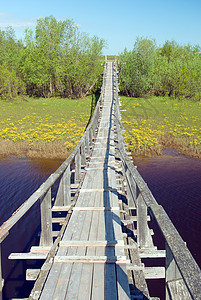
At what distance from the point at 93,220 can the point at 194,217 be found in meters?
5.35

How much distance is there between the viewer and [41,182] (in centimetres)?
1173

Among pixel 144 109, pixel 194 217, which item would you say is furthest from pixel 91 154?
pixel 144 109

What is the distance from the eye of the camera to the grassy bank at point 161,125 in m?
17.5

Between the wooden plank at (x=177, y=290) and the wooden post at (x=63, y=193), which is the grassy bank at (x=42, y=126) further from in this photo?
the wooden plank at (x=177, y=290)

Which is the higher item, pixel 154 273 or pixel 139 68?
pixel 139 68

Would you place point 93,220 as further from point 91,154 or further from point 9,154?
point 9,154

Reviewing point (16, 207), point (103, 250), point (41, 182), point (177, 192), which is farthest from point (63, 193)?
point (177, 192)

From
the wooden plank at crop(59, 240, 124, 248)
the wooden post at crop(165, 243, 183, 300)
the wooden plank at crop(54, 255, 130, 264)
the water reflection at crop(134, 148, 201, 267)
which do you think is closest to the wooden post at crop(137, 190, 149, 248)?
the wooden plank at crop(59, 240, 124, 248)

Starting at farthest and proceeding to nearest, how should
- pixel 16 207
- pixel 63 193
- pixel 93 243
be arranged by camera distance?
pixel 16 207 < pixel 63 193 < pixel 93 243

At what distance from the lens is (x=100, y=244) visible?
405cm

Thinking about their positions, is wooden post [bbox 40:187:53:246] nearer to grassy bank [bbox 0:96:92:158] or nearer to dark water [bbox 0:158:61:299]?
dark water [bbox 0:158:61:299]

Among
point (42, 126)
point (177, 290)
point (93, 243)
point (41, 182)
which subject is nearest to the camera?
point (177, 290)

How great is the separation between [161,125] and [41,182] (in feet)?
44.1

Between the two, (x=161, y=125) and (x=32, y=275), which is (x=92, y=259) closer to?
(x=32, y=275)
